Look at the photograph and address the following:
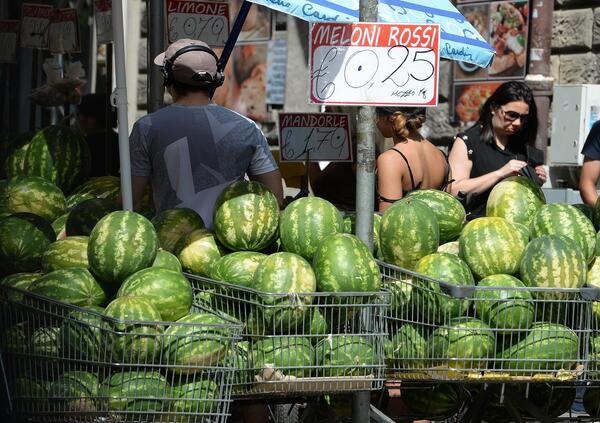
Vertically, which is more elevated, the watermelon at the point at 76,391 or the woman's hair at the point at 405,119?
the woman's hair at the point at 405,119

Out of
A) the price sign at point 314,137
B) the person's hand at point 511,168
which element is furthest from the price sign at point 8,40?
the person's hand at point 511,168

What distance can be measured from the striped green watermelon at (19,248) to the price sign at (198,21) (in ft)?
8.31

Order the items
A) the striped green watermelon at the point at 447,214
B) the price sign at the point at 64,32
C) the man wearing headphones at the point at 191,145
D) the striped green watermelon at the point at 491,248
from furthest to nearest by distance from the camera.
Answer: the price sign at the point at 64,32, the man wearing headphones at the point at 191,145, the striped green watermelon at the point at 447,214, the striped green watermelon at the point at 491,248

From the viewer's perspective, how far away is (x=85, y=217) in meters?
4.59

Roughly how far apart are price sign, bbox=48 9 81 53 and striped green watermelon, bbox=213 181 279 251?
12.3 feet

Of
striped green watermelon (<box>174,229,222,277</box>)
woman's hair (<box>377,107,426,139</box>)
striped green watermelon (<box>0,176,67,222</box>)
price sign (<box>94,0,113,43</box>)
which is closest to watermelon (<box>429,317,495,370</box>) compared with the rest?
striped green watermelon (<box>174,229,222,277</box>)

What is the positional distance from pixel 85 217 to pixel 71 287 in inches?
25.6

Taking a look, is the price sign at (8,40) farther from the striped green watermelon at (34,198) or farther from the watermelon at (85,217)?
the watermelon at (85,217)

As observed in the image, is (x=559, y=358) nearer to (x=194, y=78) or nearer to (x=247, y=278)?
(x=247, y=278)

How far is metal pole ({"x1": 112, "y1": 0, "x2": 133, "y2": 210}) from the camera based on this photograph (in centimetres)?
447

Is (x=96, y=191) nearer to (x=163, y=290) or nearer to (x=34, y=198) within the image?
(x=34, y=198)

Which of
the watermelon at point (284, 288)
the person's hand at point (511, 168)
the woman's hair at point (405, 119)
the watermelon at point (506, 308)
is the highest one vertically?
the woman's hair at point (405, 119)

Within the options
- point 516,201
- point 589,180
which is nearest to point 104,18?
point 589,180

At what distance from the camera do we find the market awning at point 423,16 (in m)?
5.42
